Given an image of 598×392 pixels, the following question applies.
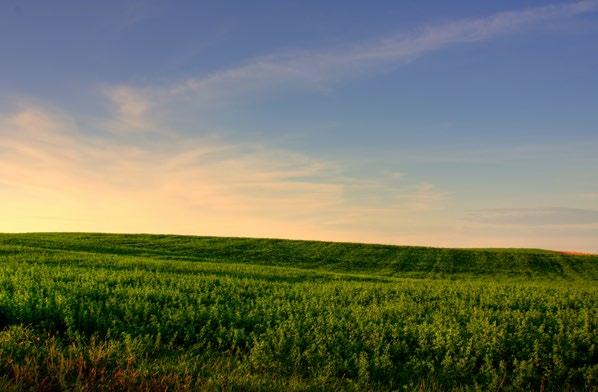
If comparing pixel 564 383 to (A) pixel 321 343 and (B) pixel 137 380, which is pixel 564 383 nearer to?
(A) pixel 321 343

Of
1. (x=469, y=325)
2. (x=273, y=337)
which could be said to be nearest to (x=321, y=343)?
(x=273, y=337)

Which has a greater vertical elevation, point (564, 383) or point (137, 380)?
point (137, 380)

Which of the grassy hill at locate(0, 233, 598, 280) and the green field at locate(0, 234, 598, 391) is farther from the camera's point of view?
the grassy hill at locate(0, 233, 598, 280)

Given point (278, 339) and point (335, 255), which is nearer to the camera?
point (278, 339)

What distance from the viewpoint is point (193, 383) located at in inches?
266

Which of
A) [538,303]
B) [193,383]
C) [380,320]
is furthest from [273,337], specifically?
[538,303]

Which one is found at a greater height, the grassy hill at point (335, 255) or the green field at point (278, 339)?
the grassy hill at point (335, 255)

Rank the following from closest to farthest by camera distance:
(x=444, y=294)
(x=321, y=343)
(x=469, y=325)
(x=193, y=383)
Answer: (x=193, y=383) → (x=321, y=343) → (x=469, y=325) → (x=444, y=294)

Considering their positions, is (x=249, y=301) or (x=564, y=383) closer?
(x=564, y=383)

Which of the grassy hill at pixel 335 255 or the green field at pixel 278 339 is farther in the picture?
the grassy hill at pixel 335 255

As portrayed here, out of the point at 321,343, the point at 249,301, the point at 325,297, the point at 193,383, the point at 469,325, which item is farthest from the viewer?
the point at 325,297

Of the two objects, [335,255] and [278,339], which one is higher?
[335,255]

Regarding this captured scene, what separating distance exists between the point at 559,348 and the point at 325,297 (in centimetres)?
781

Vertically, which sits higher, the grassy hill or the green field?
the grassy hill
